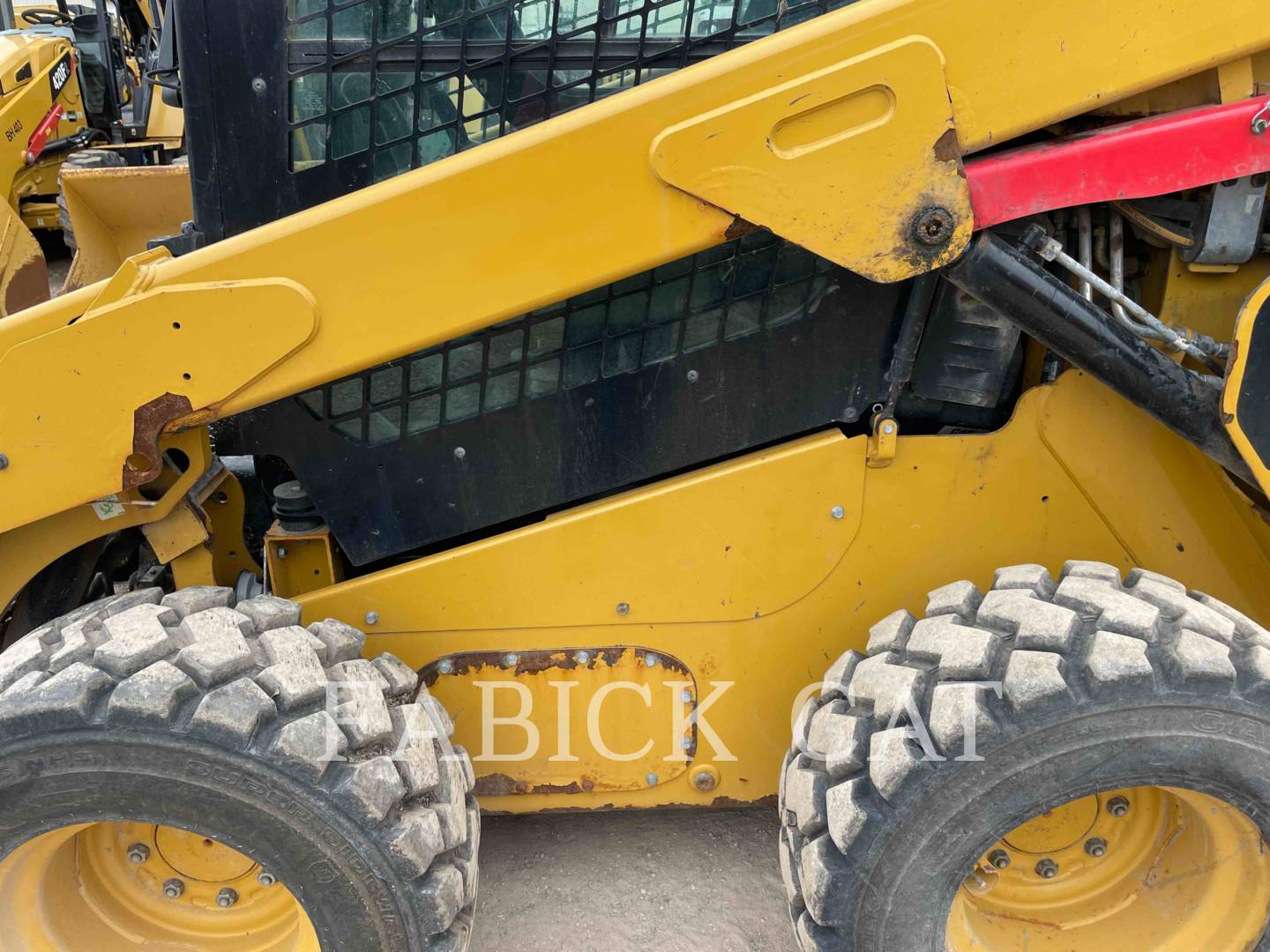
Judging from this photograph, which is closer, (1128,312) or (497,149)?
(497,149)

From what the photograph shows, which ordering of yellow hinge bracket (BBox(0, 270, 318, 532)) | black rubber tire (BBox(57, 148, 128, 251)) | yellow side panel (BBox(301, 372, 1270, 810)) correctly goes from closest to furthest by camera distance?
yellow hinge bracket (BBox(0, 270, 318, 532)), yellow side panel (BBox(301, 372, 1270, 810)), black rubber tire (BBox(57, 148, 128, 251))

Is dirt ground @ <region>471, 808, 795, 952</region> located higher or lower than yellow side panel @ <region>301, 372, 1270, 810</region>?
lower

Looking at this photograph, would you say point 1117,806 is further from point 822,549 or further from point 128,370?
point 128,370

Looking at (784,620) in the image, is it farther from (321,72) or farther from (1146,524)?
(321,72)

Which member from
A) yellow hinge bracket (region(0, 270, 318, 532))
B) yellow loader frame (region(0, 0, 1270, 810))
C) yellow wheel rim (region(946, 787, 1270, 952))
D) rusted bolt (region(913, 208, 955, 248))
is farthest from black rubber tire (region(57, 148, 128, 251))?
yellow wheel rim (region(946, 787, 1270, 952))

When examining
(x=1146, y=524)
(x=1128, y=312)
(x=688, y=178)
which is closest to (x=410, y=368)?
(x=688, y=178)

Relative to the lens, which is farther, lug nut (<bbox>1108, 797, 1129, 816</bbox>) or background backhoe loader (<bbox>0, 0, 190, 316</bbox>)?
background backhoe loader (<bbox>0, 0, 190, 316</bbox>)

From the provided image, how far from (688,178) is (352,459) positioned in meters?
0.89


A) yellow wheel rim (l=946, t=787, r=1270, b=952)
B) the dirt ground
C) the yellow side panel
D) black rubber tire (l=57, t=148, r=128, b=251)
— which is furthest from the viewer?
black rubber tire (l=57, t=148, r=128, b=251)

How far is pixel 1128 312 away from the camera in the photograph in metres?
1.72

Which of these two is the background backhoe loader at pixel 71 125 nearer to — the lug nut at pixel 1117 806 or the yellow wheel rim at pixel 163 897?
the yellow wheel rim at pixel 163 897

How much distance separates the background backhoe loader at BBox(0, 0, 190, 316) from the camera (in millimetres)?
4461

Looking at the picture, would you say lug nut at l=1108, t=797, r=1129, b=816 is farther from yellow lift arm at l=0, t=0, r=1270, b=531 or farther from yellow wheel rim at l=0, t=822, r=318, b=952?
yellow wheel rim at l=0, t=822, r=318, b=952

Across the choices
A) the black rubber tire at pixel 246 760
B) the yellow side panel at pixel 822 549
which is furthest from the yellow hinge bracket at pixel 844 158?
the black rubber tire at pixel 246 760
